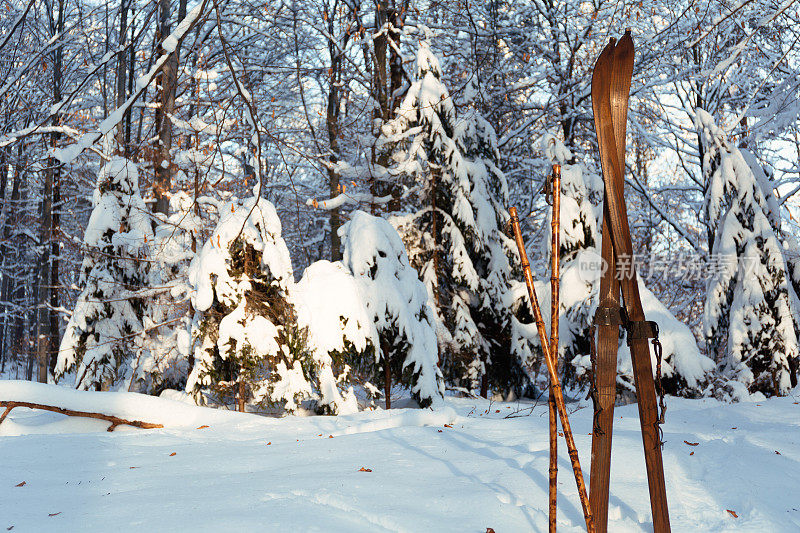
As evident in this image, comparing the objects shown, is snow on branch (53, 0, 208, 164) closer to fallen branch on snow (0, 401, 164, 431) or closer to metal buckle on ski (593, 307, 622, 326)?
fallen branch on snow (0, 401, 164, 431)

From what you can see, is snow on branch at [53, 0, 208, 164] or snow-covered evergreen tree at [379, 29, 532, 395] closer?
snow on branch at [53, 0, 208, 164]

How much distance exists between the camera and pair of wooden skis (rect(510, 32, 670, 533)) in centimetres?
224

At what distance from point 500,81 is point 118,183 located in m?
9.15

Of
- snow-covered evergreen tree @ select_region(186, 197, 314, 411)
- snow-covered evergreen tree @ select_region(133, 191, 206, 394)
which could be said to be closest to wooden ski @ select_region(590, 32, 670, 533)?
snow-covered evergreen tree @ select_region(186, 197, 314, 411)

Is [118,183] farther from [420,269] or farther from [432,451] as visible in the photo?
[432,451]

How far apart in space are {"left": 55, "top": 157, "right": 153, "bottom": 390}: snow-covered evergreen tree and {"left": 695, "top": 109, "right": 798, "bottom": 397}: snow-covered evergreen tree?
9.59 m

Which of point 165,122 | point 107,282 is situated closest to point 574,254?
point 165,122

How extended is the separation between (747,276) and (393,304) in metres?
6.58

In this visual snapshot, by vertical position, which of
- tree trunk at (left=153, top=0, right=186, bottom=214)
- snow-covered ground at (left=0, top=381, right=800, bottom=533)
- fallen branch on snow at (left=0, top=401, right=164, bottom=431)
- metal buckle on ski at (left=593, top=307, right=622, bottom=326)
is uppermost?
tree trunk at (left=153, top=0, right=186, bottom=214)

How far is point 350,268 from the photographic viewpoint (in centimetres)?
727

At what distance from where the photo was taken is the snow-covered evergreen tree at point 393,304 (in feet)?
23.1

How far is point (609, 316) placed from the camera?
2299mm

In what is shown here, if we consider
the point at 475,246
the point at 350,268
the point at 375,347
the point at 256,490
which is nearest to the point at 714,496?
the point at 256,490

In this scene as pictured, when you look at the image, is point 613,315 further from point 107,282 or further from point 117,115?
point 107,282
